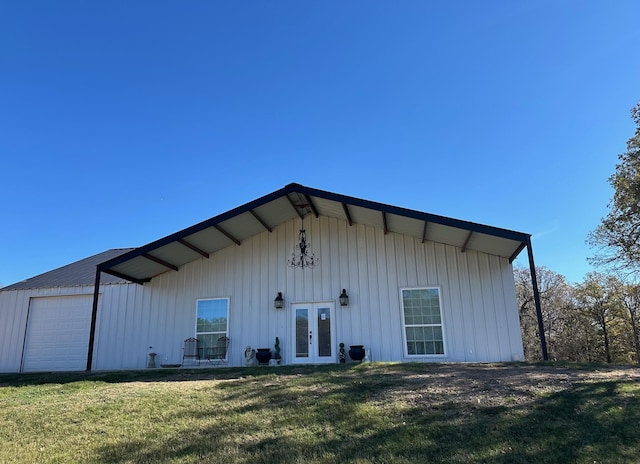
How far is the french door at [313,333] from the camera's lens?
453 inches

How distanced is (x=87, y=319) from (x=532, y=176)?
1507 cm

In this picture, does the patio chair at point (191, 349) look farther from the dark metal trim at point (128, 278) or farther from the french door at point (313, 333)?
the french door at point (313, 333)

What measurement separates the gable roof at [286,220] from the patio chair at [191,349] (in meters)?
2.19

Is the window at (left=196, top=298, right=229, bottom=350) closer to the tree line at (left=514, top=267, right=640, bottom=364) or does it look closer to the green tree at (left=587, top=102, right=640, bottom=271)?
the green tree at (left=587, top=102, right=640, bottom=271)

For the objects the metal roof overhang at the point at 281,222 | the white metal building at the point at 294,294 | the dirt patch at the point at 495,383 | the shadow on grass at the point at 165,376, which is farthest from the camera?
the white metal building at the point at 294,294

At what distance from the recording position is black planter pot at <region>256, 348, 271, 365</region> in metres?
11.4

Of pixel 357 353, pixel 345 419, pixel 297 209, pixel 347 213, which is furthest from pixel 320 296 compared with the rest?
pixel 345 419

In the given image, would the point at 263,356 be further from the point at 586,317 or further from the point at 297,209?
the point at 586,317

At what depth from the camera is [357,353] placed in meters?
10.9

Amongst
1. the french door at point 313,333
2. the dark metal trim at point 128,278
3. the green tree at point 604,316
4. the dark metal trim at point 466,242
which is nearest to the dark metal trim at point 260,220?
the french door at point 313,333

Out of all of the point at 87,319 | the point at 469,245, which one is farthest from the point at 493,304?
the point at 87,319

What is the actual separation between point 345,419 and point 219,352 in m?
7.86

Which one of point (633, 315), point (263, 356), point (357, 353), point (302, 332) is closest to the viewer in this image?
point (357, 353)

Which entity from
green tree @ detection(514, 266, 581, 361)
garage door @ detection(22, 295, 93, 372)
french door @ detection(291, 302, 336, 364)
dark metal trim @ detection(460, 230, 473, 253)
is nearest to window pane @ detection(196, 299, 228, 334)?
french door @ detection(291, 302, 336, 364)
